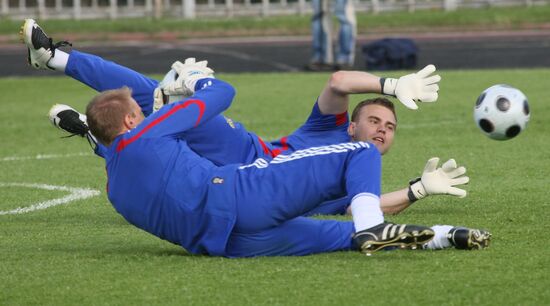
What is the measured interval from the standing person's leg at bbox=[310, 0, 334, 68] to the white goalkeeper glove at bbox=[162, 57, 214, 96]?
1427cm

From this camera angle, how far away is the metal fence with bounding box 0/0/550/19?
35688 millimetres

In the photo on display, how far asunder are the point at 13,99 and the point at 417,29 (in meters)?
15.3

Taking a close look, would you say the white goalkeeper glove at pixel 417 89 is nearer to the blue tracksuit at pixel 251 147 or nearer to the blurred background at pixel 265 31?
the blue tracksuit at pixel 251 147

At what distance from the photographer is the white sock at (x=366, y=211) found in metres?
6.23

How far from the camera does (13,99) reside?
18328mm

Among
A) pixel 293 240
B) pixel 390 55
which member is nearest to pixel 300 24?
pixel 390 55

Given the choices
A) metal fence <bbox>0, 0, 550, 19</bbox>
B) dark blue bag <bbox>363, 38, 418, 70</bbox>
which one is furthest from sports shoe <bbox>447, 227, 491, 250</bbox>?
metal fence <bbox>0, 0, 550, 19</bbox>

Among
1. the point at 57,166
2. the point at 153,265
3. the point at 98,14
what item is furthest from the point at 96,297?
the point at 98,14

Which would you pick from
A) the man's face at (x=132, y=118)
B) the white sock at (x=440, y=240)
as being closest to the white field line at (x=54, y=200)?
the man's face at (x=132, y=118)

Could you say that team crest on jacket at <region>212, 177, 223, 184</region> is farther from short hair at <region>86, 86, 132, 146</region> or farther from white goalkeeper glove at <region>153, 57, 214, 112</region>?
white goalkeeper glove at <region>153, 57, 214, 112</region>

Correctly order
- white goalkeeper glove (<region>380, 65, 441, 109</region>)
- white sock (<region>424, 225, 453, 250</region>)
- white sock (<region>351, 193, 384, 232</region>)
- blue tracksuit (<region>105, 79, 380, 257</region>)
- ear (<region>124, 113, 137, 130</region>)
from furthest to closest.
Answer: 1. white goalkeeper glove (<region>380, 65, 441, 109</region>)
2. white sock (<region>424, 225, 453, 250</region>)
3. ear (<region>124, 113, 137, 130</region>)
4. blue tracksuit (<region>105, 79, 380, 257</region>)
5. white sock (<region>351, 193, 384, 232</region>)

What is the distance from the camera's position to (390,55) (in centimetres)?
2084

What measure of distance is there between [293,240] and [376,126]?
4.35 ft

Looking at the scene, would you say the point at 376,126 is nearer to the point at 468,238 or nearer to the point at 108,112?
the point at 468,238
